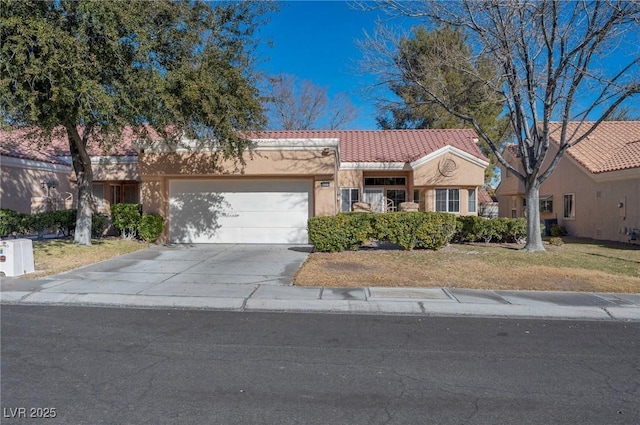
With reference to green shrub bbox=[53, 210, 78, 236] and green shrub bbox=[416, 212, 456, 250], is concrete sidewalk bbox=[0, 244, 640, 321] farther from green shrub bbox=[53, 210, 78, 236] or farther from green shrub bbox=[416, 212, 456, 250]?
green shrub bbox=[53, 210, 78, 236]

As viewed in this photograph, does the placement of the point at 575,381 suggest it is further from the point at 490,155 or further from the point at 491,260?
the point at 490,155

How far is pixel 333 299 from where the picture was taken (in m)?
7.71

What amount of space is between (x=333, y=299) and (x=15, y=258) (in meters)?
6.86

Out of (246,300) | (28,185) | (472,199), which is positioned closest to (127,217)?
(28,185)

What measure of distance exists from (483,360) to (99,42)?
1023 centimetres

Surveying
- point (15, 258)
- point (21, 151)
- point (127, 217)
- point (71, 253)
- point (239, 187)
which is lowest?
point (71, 253)

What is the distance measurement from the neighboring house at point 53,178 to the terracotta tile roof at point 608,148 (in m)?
18.9

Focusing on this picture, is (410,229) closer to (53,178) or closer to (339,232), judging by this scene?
(339,232)

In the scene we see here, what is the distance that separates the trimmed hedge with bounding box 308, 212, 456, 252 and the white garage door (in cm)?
293

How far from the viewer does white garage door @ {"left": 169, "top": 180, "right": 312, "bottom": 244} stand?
51.3ft

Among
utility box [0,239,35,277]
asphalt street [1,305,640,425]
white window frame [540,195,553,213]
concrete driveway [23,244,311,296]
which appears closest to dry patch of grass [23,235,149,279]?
utility box [0,239,35,277]

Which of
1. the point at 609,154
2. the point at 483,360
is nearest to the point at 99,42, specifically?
the point at 483,360

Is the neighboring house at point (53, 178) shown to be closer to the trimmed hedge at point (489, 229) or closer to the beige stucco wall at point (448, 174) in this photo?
the beige stucco wall at point (448, 174)

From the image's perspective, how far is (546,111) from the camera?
12.9 meters
